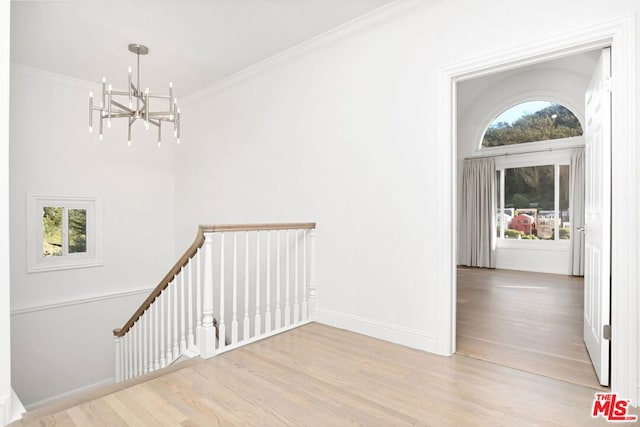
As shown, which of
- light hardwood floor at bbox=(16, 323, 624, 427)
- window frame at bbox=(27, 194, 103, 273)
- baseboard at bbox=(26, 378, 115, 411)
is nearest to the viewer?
light hardwood floor at bbox=(16, 323, 624, 427)

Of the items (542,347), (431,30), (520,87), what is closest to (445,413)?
(542,347)

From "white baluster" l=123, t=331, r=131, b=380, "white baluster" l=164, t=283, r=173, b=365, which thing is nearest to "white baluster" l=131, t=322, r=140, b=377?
"white baluster" l=123, t=331, r=131, b=380

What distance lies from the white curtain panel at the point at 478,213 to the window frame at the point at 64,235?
6.63 meters

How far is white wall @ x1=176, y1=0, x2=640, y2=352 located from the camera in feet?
9.00

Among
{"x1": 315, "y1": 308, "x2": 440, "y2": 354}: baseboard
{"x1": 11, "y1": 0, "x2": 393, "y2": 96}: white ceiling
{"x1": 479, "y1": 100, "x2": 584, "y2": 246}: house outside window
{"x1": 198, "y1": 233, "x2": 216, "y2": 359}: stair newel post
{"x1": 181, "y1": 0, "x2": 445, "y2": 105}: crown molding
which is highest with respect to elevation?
{"x1": 11, "y1": 0, "x2": 393, "y2": 96}: white ceiling

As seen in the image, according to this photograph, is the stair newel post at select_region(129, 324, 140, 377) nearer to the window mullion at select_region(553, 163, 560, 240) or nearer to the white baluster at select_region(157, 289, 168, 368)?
the white baluster at select_region(157, 289, 168, 368)

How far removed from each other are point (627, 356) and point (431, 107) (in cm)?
208

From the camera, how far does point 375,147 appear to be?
3.26 meters

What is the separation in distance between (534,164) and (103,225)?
7.41 metres

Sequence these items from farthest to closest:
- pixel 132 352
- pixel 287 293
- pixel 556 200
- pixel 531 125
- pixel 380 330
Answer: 1. pixel 531 125
2. pixel 556 200
3. pixel 132 352
4. pixel 287 293
5. pixel 380 330

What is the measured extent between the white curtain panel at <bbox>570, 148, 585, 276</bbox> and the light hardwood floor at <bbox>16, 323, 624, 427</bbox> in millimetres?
4746

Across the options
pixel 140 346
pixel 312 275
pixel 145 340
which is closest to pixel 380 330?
pixel 312 275

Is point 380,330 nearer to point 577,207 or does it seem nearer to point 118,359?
→ point 118,359

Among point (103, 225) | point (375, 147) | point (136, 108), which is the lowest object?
point (103, 225)
